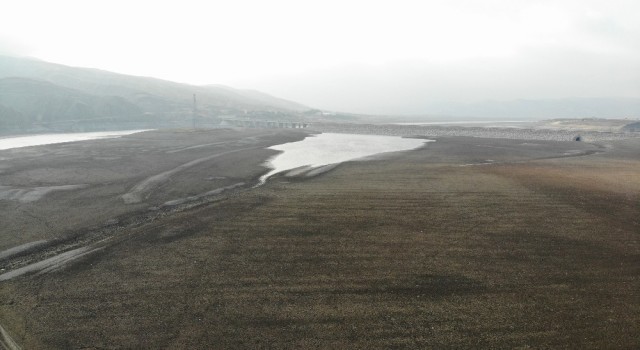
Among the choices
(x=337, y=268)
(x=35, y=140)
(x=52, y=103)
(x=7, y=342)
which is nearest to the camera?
(x=7, y=342)

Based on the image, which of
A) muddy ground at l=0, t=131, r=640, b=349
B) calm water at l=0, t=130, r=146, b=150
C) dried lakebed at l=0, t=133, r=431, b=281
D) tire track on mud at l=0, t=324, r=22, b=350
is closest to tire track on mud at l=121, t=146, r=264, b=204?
dried lakebed at l=0, t=133, r=431, b=281

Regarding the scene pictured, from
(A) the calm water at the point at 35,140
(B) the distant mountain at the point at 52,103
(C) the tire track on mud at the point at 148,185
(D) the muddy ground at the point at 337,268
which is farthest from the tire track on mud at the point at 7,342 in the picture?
(B) the distant mountain at the point at 52,103

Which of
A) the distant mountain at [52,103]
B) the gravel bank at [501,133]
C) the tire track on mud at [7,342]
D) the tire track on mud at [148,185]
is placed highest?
the distant mountain at [52,103]

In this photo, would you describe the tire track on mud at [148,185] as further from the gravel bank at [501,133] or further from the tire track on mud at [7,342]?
the gravel bank at [501,133]

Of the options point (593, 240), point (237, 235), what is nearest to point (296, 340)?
point (237, 235)

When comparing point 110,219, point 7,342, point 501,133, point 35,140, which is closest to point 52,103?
point 35,140

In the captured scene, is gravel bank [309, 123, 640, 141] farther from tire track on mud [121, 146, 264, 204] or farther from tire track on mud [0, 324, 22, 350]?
tire track on mud [0, 324, 22, 350]

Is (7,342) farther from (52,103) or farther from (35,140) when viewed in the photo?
(52,103)

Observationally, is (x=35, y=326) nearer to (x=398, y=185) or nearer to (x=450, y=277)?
(x=450, y=277)

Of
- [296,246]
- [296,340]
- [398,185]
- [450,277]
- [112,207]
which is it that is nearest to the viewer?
[296,340]
